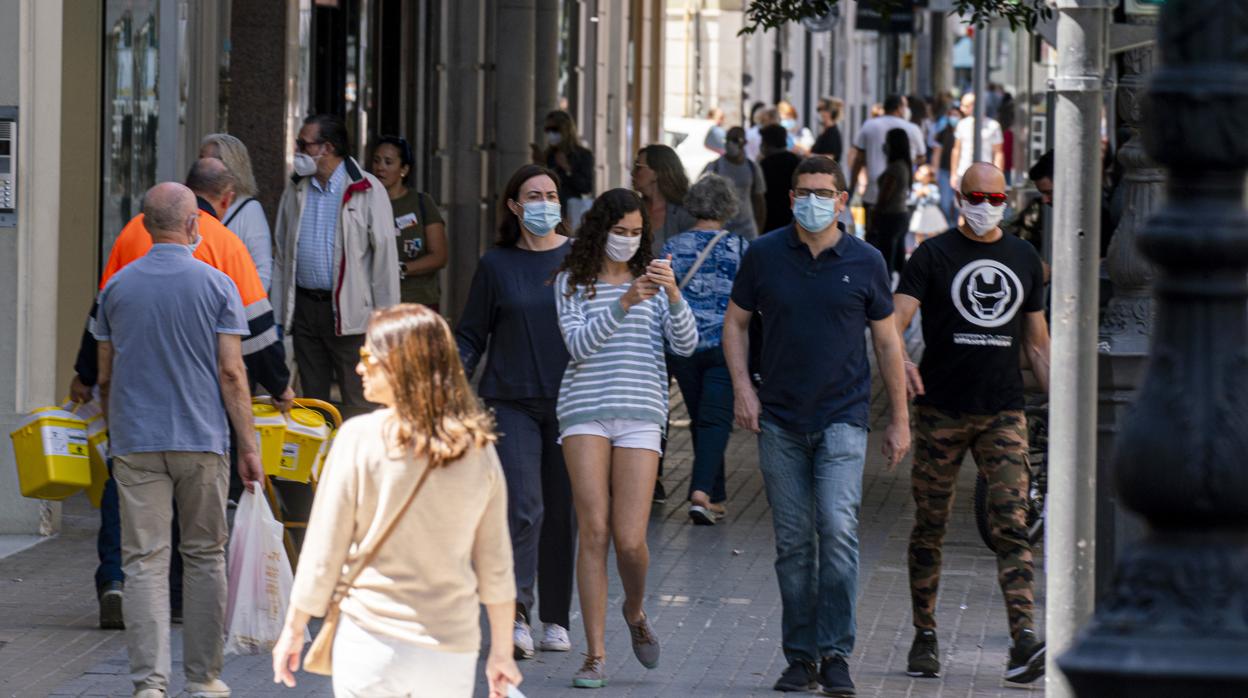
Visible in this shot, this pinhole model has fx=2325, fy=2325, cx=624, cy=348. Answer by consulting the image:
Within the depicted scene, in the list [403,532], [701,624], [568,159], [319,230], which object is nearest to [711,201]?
[319,230]

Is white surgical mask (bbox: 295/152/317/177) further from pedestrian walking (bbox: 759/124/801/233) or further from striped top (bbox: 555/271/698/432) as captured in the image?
pedestrian walking (bbox: 759/124/801/233)

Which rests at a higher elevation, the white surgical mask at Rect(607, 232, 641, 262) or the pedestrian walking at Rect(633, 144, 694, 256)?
the pedestrian walking at Rect(633, 144, 694, 256)

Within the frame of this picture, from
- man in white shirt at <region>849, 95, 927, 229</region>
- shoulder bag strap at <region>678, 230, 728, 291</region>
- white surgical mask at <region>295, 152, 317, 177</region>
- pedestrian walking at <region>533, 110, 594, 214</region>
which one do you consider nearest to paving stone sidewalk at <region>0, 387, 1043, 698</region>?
shoulder bag strap at <region>678, 230, 728, 291</region>

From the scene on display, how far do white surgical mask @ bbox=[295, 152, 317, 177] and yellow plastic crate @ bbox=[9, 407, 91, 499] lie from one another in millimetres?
2485

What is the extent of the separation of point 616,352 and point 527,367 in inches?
17.4

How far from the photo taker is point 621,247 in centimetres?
800

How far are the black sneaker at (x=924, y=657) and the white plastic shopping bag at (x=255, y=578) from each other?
2205mm

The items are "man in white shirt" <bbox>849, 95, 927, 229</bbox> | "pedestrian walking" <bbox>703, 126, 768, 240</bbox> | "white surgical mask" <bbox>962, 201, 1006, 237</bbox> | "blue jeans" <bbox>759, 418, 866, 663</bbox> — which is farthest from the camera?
"man in white shirt" <bbox>849, 95, 927, 229</bbox>

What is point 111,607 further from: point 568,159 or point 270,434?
point 568,159

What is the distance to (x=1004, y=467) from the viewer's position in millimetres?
8141

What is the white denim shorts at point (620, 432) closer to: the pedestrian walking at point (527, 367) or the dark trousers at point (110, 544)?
the pedestrian walking at point (527, 367)

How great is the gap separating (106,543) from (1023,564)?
3455 millimetres

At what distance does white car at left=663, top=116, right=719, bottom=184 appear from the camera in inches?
1085

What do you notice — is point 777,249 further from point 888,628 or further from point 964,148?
point 964,148
